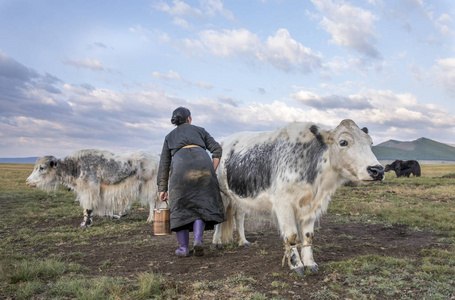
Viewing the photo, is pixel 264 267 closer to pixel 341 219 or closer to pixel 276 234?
pixel 276 234

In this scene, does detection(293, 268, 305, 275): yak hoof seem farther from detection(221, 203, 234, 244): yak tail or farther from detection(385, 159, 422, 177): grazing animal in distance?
detection(385, 159, 422, 177): grazing animal in distance

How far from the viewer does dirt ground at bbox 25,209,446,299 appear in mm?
4395

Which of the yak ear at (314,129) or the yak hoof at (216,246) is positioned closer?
the yak ear at (314,129)

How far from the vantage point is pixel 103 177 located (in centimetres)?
1103

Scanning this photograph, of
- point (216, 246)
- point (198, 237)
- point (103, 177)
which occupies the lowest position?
point (216, 246)

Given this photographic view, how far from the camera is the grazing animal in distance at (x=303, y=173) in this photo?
487 centimetres

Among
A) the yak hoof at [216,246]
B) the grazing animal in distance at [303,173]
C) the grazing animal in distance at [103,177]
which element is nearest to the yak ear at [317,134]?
the grazing animal in distance at [303,173]

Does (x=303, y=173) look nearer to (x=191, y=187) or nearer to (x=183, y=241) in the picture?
(x=191, y=187)

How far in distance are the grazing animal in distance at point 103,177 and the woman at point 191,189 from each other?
5.24m

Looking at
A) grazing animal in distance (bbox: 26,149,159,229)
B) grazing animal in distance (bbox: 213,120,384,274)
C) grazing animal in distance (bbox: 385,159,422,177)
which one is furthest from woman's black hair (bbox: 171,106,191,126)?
grazing animal in distance (bbox: 385,159,422,177)

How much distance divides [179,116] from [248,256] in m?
2.76

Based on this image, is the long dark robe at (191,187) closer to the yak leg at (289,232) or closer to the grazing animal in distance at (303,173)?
the grazing animal in distance at (303,173)

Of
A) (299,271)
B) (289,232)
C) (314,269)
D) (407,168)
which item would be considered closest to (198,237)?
(289,232)

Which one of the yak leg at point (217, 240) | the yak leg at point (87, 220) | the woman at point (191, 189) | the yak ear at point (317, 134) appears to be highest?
the yak ear at point (317, 134)
